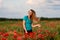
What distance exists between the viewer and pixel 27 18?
9.11 meters

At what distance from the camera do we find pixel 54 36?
9141 millimetres

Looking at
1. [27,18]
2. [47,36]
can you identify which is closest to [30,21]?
[27,18]

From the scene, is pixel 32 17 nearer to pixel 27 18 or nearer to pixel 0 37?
pixel 27 18

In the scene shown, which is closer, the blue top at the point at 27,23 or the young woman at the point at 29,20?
the young woman at the point at 29,20

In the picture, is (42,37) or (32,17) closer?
(42,37)

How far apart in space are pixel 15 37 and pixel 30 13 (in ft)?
3.42

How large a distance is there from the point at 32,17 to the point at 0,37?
1.24 meters

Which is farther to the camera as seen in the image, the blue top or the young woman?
the blue top

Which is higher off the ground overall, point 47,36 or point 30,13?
point 30,13

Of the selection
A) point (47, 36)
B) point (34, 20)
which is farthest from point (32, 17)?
point (47, 36)

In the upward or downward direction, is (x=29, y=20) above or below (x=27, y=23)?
above

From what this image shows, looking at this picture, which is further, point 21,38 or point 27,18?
point 27,18

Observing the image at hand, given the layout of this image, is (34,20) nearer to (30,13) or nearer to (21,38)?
(30,13)

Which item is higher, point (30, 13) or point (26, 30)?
point (30, 13)
